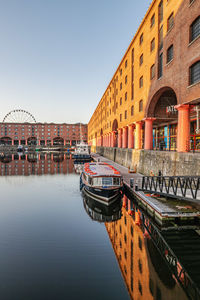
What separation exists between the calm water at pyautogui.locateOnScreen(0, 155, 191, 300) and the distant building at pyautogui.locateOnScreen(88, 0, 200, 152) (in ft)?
33.3

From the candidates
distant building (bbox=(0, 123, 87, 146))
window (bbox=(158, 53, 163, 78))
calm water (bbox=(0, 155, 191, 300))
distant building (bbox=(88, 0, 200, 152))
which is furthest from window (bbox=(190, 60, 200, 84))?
distant building (bbox=(0, 123, 87, 146))

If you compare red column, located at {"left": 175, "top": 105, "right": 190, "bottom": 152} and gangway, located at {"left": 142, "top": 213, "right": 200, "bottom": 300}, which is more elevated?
red column, located at {"left": 175, "top": 105, "right": 190, "bottom": 152}

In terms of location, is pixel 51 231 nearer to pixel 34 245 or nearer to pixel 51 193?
pixel 34 245

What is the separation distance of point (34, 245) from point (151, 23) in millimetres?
29452

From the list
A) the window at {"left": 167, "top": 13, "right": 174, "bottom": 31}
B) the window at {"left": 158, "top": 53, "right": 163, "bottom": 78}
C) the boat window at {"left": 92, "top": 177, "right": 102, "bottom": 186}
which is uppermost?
the window at {"left": 167, "top": 13, "right": 174, "bottom": 31}

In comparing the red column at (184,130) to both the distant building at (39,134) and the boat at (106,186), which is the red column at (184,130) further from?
the distant building at (39,134)

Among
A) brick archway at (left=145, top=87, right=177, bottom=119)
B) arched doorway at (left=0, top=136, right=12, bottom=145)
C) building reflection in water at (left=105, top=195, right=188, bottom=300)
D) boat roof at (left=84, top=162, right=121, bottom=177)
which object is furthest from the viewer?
arched doorway at (left=0, top=136, right=12, bottom=145)

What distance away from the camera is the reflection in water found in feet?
53.6

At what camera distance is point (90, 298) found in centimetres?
738

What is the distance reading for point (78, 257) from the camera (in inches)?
403

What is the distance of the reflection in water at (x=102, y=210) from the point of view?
53.6 ft

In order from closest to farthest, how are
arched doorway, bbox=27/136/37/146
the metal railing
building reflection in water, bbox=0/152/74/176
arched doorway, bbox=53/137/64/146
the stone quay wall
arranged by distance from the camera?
the metal railing < the stone quay wall < building reflection in water, bbox=0/152/74/176 < arched doorway, bbox=27/136/37/146 < arched doorway, bbox=53/137/64/146

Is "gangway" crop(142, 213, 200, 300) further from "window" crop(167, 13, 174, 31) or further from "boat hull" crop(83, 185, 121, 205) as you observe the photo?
"window" crop(167, 13, 174, 31)

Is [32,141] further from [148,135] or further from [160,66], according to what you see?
[160,66]
